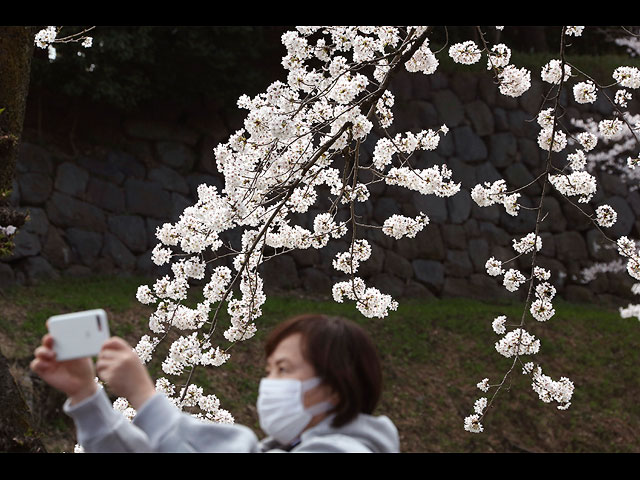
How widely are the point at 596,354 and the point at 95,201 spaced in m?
5.00

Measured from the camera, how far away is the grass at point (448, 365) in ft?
20.7

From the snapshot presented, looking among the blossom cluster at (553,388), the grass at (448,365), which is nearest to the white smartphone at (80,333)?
the blossom cluster at (553,388)

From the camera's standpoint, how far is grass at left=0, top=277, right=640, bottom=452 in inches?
249

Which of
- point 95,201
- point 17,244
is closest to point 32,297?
point 17,244

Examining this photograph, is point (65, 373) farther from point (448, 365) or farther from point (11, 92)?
point (448, 365)

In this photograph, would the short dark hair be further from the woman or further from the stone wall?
the stone wall

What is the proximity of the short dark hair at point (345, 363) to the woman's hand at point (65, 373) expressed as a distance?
32 centimetres

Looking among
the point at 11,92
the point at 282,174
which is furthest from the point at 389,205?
the point at 11,92

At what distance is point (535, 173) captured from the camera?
991 cm

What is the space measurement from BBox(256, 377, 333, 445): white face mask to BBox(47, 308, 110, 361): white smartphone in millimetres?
260

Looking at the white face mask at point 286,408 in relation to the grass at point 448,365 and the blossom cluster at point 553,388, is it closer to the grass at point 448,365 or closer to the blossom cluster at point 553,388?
the blossom cluster at point 553,388

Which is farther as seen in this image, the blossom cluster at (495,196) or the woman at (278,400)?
the blossom cluster at (495,196)

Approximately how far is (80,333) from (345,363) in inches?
15.1

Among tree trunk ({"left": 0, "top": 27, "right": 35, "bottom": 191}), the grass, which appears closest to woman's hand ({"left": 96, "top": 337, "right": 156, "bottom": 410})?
tree trunk ({"left": 0, "top": 27, "right": 35, "bottom": 191})
